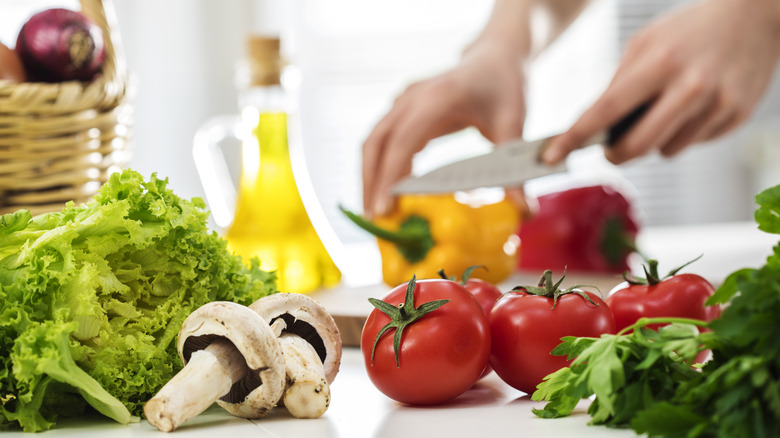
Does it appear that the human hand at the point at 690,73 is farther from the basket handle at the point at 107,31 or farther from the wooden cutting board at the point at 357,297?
the basket handle at the point at 107,31

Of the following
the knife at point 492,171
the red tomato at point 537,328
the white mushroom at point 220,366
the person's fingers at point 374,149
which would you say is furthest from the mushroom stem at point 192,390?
the person's fingers at point 374,149

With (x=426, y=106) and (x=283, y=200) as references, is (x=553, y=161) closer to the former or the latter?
(x=426, y=106)

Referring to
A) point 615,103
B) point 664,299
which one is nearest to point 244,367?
point 664,299

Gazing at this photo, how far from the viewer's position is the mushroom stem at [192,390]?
687mm

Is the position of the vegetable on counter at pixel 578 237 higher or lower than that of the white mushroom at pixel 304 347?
lower

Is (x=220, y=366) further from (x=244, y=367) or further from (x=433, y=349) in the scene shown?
(x=433, y=349)

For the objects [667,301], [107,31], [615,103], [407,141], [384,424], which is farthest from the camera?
[407,141]

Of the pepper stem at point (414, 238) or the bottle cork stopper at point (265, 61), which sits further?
the pepper stem at point (414, 238)

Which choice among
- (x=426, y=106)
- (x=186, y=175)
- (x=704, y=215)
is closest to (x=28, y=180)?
(x=426, y=106)

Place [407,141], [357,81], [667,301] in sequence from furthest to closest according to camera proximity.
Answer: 1. [357,81]
2. [407,141]
3. [667,301]

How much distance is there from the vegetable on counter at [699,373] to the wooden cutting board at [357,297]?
0.24 metres

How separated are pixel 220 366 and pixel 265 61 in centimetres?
77

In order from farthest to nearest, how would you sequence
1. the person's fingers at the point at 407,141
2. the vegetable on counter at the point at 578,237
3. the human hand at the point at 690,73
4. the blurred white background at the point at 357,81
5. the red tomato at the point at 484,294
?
the blurred white background at the point at 357,81 < the vegetable on counter at the point at 578,237 < the person's fingers at the point at 407,141 < the human hand at the point at 690,73 < the red tomato at the point at 484,294

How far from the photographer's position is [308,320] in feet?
2.56
